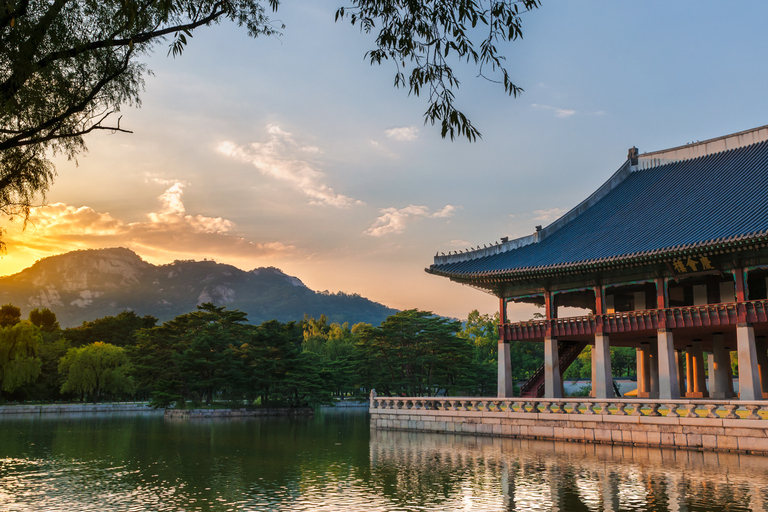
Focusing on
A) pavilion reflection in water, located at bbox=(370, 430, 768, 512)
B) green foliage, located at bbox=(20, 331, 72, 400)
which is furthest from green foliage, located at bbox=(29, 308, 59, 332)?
pavilion reflection in water, located at bbox=(370, 430, 768, 512)

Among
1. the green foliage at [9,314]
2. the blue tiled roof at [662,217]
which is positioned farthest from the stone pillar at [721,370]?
the green foliage at [9,314]

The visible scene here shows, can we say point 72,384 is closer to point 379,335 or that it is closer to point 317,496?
point 379,335

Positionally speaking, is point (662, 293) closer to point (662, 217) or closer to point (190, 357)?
point (662, 217)

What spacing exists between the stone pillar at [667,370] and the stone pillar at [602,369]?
2.40m

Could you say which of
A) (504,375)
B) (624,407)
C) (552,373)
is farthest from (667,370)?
(504,375)

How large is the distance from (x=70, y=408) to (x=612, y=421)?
157 feet

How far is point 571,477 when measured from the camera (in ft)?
51.8

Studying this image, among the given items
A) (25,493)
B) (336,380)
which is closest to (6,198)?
(25,493)

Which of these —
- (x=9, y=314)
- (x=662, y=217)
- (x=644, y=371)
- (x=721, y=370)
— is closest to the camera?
(x=662, y=217)

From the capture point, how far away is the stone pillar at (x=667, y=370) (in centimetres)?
2614

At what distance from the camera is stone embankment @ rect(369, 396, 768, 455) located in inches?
822

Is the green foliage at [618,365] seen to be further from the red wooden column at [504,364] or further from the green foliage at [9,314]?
the green foliage at [9,314]

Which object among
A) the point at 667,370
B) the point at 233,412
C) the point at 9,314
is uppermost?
the point at 9,314

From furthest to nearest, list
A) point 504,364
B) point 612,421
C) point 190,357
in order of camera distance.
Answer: point 190,357 < point 504,364 < point 612,421
